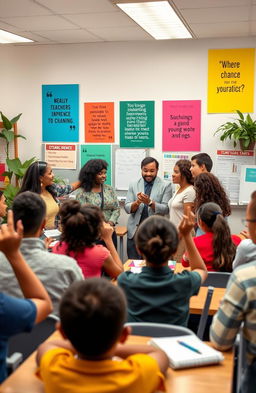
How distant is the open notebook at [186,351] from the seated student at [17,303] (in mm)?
430

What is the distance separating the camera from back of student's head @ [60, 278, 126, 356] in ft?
4.15

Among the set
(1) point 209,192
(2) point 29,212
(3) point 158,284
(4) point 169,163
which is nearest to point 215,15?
(1) point 209,192

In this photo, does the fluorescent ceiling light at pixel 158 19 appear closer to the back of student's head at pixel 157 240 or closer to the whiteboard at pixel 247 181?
the whiteboard at pixel 247 181

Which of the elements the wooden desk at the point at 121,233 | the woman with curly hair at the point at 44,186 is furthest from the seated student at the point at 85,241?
the wooden desk at the point at 121,233

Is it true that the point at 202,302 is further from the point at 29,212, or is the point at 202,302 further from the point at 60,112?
the point at 60,112

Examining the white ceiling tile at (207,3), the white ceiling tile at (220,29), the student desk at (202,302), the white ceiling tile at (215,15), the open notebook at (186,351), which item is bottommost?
the student desk at (202,302)

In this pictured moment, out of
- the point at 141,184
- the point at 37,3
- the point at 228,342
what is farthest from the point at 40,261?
the point at 141,184

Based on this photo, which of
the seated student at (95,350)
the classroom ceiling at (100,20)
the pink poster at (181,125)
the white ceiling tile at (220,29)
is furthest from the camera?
the pink poster at (181,125)

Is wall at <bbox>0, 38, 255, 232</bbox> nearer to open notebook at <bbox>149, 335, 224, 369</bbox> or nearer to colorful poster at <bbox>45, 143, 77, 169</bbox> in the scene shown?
colorful poster at <bbox>45, 143, 77, 169</bbox>

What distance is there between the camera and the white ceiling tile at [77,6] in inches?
152

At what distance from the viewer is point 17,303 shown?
1.51 meters

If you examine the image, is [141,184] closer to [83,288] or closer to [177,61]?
[177,61]

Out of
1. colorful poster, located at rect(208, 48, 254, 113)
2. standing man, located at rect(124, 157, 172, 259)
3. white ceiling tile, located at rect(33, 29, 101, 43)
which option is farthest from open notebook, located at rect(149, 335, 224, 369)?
colorful poster, located at rect(208, 48, 254, 113)

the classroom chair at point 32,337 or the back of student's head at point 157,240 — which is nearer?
the classroom chair at point 32,337
